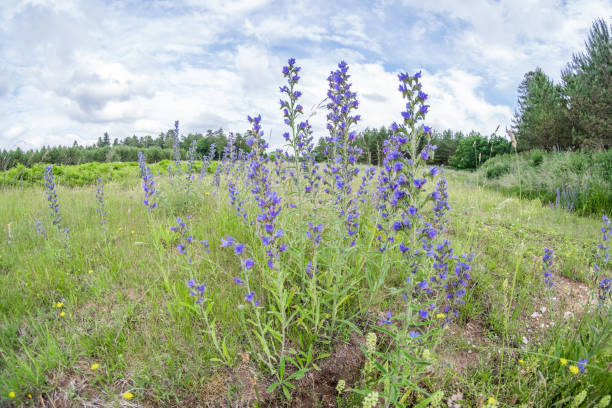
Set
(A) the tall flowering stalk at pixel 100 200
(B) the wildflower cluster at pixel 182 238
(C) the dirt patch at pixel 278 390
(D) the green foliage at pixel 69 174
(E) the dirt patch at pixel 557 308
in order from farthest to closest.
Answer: (D) the green foliage at pixel 69 174
(A) the tall flowering stalk at pixel 100 200
(E) the dirt patch at pixel 557 308
(B) the wildflower cluster at pixel 182 238
(C) the dirt patch at pixel 278 390

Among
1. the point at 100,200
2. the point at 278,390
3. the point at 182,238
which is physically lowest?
the point at 278,390

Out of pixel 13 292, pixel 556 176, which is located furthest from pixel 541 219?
pixel 13 292

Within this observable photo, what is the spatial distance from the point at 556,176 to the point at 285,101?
11666 mm

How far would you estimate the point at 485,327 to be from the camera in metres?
2.99

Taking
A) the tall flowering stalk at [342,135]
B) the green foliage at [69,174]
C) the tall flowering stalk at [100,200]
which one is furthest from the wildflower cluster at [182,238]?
the green foliage at [69,174]

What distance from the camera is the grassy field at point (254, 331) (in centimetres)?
217

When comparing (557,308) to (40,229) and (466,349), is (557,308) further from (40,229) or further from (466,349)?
(40,229)

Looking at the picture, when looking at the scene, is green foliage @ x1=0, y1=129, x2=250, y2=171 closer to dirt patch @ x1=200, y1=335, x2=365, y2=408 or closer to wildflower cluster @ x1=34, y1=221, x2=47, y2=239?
wildflower cluster @ x1=34, y1=221, x2=47, y2=239

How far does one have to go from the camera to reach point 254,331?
223cm

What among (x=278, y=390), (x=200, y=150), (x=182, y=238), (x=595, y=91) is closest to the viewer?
(x=278, y=390)

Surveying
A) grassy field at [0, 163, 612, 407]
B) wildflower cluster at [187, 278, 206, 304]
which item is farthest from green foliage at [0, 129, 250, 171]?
wildflower cluster at [187, 278, 206, 304]

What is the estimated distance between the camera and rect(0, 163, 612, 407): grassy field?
217 centimetres

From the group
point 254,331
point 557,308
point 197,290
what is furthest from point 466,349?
point 197,290

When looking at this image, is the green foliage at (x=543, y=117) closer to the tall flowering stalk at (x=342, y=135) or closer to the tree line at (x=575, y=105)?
the tree line at (x=575, y=105)
